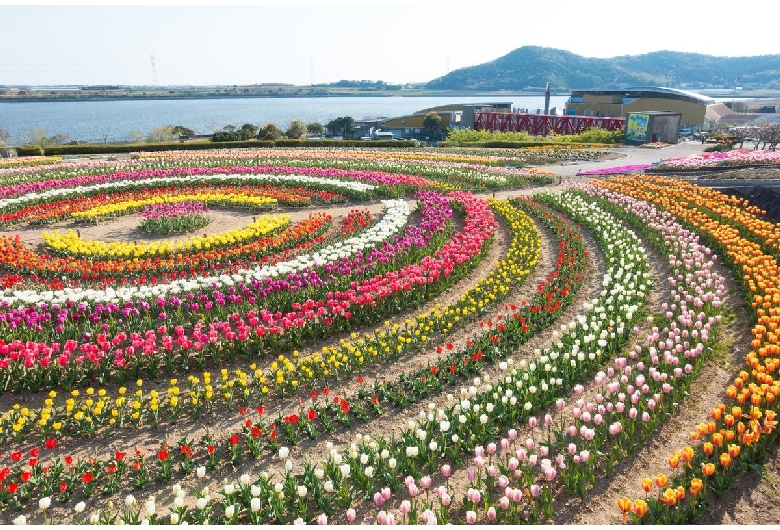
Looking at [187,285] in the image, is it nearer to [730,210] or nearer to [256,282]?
[256,282]

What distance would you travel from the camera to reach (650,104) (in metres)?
73.8

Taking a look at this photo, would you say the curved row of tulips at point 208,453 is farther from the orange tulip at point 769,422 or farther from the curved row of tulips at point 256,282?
the orange tulip at point 769,422

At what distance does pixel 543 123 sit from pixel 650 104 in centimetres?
1681

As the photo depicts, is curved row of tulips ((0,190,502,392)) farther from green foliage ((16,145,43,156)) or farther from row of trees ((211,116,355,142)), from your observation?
row of trees ((211,116,355,142))

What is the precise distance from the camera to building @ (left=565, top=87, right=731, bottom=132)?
241 ft

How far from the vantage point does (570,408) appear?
800 centimetres

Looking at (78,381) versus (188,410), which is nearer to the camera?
(188,410)

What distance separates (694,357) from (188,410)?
26.2 feet

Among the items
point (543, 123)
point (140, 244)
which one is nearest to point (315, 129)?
point (543, 123)

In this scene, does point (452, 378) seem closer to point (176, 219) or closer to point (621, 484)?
point (621, 484)

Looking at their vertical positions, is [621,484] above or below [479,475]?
below

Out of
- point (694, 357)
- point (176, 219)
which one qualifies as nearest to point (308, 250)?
point (176, 219)

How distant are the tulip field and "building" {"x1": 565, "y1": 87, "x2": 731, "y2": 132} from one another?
63.5m

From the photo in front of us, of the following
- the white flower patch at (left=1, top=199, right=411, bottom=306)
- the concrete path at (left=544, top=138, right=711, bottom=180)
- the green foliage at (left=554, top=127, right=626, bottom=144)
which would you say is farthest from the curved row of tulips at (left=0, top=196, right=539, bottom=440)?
the green foliage at (left=554, top=127, right=626, bottom=144)
